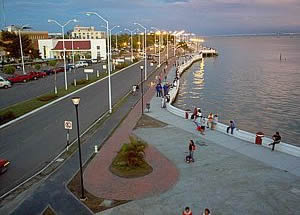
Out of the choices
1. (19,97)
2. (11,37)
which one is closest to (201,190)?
(19,97)

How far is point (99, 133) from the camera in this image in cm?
2388

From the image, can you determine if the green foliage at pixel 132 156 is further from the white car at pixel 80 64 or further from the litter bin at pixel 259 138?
the white car at pixel 80 64

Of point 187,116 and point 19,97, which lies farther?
point 19,97

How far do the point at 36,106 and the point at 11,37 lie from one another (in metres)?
49.6

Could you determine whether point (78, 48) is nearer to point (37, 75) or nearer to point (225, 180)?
point (37, 75)

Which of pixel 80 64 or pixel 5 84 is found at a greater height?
pixel 80 64

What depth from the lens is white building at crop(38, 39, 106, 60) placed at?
9025cm

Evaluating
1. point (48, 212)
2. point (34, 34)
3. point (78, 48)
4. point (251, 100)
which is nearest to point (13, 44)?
point (78, 48)

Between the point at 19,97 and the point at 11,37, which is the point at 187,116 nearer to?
the point at 19,97

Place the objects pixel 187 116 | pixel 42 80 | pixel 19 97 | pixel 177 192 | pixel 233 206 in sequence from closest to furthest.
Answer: pixel 233 206
pixel 177 192
pixel 187 116
pixel 19 97
pixel 42 80

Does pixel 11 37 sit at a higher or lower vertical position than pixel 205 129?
higher

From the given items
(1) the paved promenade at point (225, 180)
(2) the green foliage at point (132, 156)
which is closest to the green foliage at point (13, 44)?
(1) the paved promenade at point (225, 180)

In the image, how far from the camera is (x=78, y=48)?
297 ft

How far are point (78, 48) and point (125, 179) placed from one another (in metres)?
79.7
